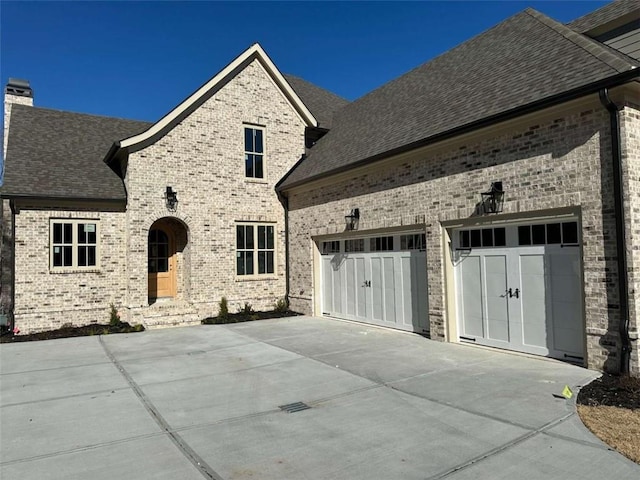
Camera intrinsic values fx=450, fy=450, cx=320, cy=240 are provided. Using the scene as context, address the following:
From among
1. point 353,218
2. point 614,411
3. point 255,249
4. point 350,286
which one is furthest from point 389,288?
point 614,411

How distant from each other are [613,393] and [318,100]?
17158 mm

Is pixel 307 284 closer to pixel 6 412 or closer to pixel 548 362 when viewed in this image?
pixel 548 362

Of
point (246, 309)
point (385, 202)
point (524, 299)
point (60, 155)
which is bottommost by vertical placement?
point (246, 309)

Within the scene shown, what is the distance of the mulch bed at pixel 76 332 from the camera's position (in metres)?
12.1

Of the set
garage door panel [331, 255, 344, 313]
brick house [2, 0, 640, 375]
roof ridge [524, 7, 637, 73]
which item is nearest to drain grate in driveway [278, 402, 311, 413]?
brick house [2, 0, 640, 375]

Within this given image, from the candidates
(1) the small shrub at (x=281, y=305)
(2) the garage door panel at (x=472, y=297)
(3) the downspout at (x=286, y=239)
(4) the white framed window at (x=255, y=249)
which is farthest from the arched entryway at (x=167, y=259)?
(2) the garage door panel at (x=472, y=297)

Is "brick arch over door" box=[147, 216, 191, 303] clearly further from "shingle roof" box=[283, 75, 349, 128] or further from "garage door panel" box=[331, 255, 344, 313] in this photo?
"shingle roof" box=[283, 75, 349, 128]

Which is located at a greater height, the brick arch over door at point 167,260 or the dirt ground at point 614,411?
the brick arch over door at point 167,260

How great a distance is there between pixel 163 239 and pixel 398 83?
9.93 meters

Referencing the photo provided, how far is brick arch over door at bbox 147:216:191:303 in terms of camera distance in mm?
15336

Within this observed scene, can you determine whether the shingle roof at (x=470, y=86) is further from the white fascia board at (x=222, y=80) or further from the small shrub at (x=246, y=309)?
the small shrub at (x=246, y=309)

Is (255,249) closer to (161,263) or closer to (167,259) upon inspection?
(167,259)

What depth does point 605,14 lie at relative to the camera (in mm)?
10820

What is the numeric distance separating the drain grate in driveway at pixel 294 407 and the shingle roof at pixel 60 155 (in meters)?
10.2
